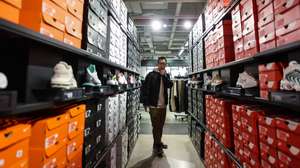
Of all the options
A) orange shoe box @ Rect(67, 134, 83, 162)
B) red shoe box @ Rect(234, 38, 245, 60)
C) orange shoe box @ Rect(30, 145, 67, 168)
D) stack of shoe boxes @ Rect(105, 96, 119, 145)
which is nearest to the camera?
orange shoe box @ Rect(30, 145, 67, 168)

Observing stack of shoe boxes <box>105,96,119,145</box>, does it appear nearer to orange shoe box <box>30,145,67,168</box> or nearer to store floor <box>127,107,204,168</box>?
orange shoe box <box>30,145,67,168</box>

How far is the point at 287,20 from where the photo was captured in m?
1.00

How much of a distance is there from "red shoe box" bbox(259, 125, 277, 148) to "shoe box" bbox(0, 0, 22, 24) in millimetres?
1351

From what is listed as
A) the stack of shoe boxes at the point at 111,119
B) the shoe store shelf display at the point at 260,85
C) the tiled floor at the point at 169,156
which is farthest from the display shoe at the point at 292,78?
the tiled floor at the point at 169,156

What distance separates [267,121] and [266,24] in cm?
61

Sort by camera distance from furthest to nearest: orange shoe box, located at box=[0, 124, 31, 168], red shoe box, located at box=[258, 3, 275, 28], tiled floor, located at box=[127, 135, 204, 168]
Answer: tiled floor, located at box=[127, 135, 204, 168]
red shoe box, located at box=[258, 3, 275, 28]
orange shoe box, located at box=[0, 124, 31, 168]

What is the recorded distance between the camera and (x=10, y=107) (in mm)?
571

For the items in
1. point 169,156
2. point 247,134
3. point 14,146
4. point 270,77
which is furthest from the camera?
point 169,156

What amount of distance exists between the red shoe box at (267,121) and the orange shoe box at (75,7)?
1.31 meters

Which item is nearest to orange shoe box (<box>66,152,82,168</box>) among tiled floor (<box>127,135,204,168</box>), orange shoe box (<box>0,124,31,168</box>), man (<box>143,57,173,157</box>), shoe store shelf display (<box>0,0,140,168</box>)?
shoe store shelf display (<box>0,0,140,168</box>)

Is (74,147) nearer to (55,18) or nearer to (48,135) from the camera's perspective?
(48,135)

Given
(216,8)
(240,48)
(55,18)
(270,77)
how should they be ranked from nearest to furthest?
(55,18), (270,77), (240,48), (216,8)

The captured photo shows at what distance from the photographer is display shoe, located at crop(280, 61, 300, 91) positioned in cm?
90

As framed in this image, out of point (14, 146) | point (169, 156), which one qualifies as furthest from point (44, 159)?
point (169, 156)
